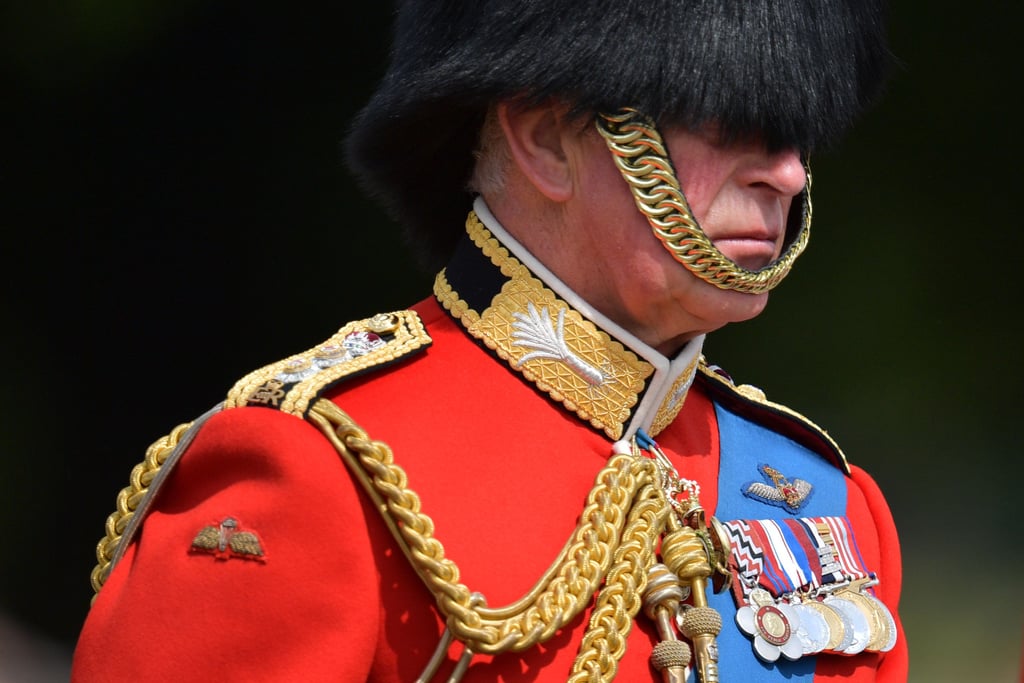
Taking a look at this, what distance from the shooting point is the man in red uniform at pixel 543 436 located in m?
2.05

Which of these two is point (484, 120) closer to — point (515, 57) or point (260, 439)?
point (515, 57)

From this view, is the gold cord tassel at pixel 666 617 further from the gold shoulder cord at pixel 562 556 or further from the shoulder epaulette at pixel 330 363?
the shoulder epaulette at pixel 330 363

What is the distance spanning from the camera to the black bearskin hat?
224cm

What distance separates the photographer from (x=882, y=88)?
275 cm

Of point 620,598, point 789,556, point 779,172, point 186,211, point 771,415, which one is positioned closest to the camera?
point 620,598

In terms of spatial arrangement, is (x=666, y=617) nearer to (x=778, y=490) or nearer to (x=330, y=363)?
(x=778, y=490)

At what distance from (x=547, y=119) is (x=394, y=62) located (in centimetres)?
34

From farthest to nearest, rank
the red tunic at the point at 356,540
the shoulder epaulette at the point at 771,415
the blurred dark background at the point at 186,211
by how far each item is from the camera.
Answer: the blurred dark background at the point at 186,211 → the shoulder epaulette at the point at 771,415 → the red tunic at the point at 356,540

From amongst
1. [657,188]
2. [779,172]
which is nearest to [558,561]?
[657,188]

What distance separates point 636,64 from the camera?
224cm

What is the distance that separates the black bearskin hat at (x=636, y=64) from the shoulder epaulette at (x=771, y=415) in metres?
0.45

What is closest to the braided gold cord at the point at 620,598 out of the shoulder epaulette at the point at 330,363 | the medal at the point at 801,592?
the medal at the point at 801,592

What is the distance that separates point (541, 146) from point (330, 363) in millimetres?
409

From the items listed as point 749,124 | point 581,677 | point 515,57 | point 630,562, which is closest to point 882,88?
point 749,124
